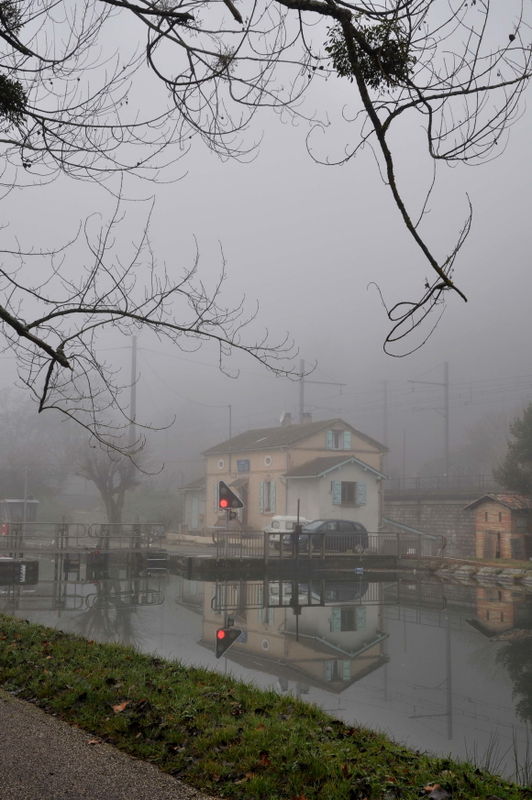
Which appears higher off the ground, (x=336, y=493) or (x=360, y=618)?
(x=336, y=493)

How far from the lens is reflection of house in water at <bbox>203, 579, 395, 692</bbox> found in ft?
43.4

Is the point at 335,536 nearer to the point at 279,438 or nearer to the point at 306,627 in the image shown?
the point at 279,438

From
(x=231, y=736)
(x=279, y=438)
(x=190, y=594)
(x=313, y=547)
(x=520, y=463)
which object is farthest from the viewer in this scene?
(x=279, y=438)

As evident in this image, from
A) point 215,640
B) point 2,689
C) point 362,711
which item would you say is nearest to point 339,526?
point 215,640

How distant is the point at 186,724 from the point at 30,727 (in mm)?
1178

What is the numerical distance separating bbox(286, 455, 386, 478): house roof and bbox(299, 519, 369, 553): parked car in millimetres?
4931

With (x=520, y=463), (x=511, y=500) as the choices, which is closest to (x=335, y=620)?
(x=511, y=500)

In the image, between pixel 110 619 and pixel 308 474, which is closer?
pixel 110 619

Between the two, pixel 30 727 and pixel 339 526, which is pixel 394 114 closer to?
pixel 30 727

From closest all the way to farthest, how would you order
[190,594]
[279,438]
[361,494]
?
[190,594]
[361,494]
[279,438]

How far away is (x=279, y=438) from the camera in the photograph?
1880 inches

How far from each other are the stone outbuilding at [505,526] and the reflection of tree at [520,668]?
68.3 feet

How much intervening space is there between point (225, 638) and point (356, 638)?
294 cm

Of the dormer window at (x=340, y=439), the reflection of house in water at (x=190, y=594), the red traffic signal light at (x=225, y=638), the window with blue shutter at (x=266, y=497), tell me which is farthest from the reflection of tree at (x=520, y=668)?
the dormer window at (x=340, y=439)
